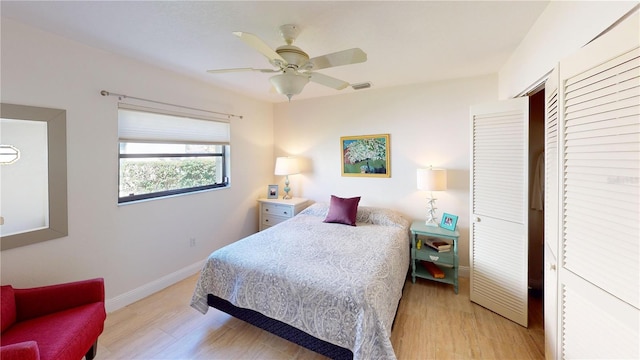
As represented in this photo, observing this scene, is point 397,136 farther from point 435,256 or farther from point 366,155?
A: point 435,256

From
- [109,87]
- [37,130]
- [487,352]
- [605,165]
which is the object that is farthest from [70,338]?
[605,165]

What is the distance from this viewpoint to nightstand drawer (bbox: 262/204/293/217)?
3717 mm

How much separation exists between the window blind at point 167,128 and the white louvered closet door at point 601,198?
3.41m

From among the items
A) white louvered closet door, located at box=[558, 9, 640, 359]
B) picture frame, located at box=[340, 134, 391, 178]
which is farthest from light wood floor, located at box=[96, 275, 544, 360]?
picture frame, located at box=[340, 134, 391, 178]

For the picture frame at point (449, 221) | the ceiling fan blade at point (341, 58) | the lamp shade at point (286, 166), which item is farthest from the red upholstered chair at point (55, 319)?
the picture frame at point (449, 221)

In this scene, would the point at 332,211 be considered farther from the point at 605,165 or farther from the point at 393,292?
the point at 605,165

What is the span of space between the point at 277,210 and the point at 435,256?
2.30m

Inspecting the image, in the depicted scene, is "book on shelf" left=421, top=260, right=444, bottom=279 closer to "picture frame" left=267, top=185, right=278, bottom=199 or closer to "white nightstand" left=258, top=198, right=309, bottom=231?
"white nightstand" left=258, top=198, right=309, bottom=231

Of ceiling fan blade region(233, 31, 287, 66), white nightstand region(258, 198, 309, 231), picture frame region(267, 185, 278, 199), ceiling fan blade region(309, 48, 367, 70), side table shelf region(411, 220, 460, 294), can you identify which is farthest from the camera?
picture frame region(267, 185, 278, 199)

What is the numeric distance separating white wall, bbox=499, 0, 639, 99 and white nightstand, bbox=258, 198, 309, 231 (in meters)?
2.93

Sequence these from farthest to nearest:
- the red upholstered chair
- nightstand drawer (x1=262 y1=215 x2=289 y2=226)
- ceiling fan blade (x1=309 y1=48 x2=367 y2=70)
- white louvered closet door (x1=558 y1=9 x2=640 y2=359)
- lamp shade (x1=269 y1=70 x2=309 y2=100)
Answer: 1. nightstand drawer (x1=262 y1=215 x2=289 y2=226)
2. lamp shade (x1=269 y1=70 x2=309 y2=100)
3. ceiling fan blade (x1=309 y1=48 x2=367 y2=70)
4. the red upholstered chair
5. white louvered closet door (x1=558 y1=9 x2=640 y2=359)

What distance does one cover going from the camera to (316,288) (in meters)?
1.66

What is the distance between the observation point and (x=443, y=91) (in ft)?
9.95

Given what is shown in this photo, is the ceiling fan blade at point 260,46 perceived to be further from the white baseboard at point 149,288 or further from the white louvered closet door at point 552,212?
the white baseboard at point 149,288
